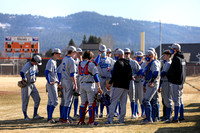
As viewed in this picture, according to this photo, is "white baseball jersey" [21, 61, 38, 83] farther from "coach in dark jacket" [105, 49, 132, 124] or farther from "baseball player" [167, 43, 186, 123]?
"baseball player" [167, 43, 186, 123]

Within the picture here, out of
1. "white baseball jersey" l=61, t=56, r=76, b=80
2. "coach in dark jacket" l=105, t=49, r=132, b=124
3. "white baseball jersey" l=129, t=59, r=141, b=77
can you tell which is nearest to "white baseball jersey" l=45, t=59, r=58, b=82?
"white baseball jersey" l=61, t=56, r=76, b=80

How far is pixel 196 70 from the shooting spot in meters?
73.1

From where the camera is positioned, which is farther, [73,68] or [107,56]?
[107,56]

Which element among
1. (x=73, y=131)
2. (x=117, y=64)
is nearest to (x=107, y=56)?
(x=117, y=64)

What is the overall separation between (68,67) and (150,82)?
2.72m

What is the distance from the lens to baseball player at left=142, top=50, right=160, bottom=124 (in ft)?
34.2

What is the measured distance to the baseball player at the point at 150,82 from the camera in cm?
1042

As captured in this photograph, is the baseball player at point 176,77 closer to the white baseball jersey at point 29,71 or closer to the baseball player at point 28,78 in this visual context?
the baseball player at point 28,78

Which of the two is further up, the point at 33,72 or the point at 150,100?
the point at 33,72

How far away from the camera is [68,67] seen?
10539 mm

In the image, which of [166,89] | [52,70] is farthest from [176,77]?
[52,70]

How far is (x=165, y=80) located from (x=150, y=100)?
3.27ft

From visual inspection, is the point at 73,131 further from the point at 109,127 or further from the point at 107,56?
the point at 107,56

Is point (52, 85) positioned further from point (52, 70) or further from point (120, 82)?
point (120, 82)
